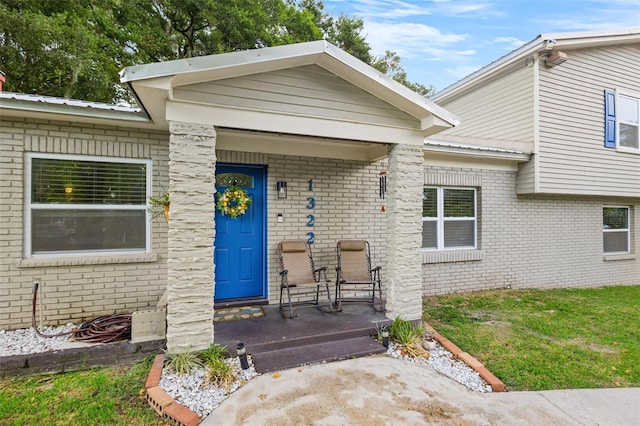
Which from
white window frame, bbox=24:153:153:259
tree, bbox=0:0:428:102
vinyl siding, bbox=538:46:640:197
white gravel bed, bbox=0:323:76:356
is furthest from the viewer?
A: tree, bbox=0:0:428:102

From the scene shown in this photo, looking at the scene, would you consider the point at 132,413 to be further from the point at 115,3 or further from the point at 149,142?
the point at 115,3

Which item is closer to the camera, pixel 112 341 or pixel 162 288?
pixel 112 341

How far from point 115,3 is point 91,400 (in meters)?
13.3

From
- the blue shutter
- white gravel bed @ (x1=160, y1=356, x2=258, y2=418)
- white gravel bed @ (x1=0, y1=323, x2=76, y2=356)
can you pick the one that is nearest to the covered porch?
white gravel bed @ (x1=160, y1=356, x2=258, y2=418)

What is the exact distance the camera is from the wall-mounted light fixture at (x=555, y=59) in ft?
21.8

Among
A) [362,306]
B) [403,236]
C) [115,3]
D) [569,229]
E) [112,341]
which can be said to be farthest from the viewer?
[115,3]

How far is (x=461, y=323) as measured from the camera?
4.74 metres

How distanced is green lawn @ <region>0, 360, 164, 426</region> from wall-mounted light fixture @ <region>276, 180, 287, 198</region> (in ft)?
9.48

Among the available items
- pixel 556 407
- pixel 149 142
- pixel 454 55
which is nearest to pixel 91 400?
pixel 149 142

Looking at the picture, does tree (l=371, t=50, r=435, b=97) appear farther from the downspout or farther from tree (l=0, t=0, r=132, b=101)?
tree (l=0, t=0, r=132, b=101)

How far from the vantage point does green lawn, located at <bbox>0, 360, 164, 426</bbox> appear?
8.32 ft

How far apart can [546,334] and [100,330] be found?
19.1 ft

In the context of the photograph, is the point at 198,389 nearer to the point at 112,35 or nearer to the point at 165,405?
the point at 165,405

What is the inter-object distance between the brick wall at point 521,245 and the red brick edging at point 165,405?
4803 millimetres
